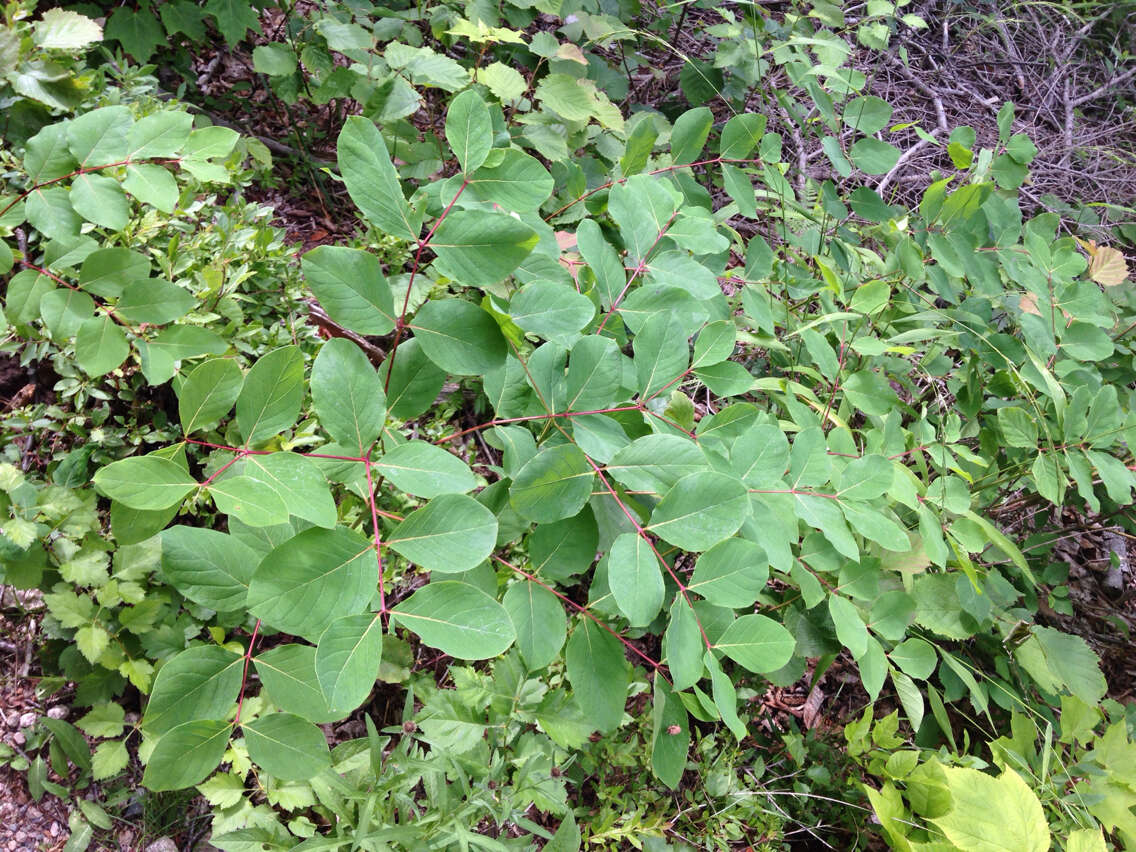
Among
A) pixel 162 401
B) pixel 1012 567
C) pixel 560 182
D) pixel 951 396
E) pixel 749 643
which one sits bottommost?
pixel 1012 567

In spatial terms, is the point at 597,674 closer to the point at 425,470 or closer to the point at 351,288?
the point at 425,470

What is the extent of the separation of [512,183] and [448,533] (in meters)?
0.46

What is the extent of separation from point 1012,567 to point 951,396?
27.4 inches

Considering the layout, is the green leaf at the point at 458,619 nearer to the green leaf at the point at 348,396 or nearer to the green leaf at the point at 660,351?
the green leaf at the point at 348,396

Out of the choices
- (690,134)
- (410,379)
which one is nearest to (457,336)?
(410,379)

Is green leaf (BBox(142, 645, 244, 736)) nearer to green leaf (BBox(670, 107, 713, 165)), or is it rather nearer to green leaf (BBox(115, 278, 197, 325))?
green leaf (BBox(115, 278, 197, 325))

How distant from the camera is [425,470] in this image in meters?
0.78

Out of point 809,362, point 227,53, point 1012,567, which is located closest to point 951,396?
point 1012,567

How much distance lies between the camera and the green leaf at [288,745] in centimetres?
76

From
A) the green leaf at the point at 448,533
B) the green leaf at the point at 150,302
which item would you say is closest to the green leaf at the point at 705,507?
the green leaf at the point at 448,533

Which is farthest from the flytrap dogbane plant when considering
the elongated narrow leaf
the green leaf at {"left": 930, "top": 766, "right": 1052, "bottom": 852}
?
the green leaf at {"left": 930, "top": 766, "right": 1052, "bottom": 852}

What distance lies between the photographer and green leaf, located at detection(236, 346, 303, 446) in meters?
0.74

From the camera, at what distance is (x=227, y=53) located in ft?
10.2

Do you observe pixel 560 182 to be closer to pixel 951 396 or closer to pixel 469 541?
pixel 469 541
